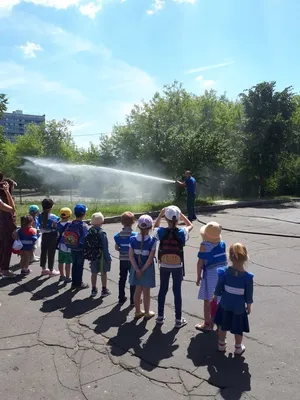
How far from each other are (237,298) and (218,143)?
15312 mm

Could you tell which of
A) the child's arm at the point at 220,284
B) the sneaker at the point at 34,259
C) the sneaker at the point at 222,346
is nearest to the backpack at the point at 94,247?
the child's arm at the point at 220,284

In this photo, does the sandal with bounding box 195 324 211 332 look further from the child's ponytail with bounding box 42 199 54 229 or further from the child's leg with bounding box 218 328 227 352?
the child's ponytail with bounding box 42 199 54 229

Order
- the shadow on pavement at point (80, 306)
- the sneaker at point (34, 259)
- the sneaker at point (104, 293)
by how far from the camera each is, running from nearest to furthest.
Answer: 1. the shadow on pavement at point (80, 306)
2. the sneaker at point (104, 293)
3. the sneaker at point (34, 259)

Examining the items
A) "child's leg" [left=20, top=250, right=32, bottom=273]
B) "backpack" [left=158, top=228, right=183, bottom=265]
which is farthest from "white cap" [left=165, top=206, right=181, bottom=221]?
"child's leg" [left=20, top=250, right=32, bottom=273]

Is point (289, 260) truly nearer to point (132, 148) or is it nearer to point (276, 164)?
point (276, 164)

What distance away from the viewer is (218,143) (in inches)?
731

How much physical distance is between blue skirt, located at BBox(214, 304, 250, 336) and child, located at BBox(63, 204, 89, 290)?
282 cm

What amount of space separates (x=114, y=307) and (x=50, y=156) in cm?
3974

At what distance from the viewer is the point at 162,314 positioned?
15.5 feet

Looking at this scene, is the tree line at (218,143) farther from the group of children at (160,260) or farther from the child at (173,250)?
the child at (173,250)

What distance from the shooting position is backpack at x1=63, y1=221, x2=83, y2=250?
19.9ft

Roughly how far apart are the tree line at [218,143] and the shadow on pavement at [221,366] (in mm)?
14493

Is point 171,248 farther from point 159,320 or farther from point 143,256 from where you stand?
point 159,320

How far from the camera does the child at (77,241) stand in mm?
6078
